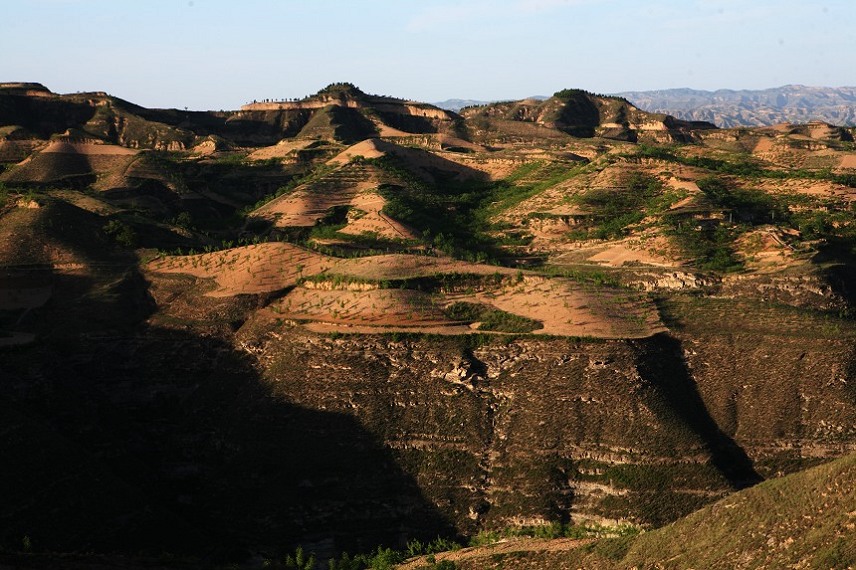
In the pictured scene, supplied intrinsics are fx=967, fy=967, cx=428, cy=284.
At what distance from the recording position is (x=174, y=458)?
34.4m

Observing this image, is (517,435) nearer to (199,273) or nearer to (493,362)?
(493,362)

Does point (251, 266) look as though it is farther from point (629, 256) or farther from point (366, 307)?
point (629, 256)

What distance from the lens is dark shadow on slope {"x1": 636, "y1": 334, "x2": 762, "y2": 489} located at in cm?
3191

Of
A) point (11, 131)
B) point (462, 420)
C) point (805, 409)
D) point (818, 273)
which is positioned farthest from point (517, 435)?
point (11, 131)

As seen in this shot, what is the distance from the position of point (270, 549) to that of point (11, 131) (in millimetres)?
69223

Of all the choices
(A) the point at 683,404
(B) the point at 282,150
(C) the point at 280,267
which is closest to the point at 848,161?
(B) the point at 282,150

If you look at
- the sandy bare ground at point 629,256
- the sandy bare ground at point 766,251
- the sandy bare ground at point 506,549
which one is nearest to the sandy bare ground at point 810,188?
the sandy bare ground at point 766,251

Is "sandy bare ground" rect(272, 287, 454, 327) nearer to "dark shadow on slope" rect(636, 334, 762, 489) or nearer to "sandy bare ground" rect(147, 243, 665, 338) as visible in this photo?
"sandy bare ground" rect(147, 243, 665, 338)

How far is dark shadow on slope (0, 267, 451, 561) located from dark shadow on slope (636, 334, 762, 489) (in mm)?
9197

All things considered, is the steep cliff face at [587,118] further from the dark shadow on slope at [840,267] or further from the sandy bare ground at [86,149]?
the dark shadow on slope at [840,267]

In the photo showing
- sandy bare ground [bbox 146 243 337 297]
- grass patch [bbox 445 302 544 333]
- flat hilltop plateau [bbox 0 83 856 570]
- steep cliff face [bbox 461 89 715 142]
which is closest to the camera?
flat hilltop plateau [bbox 0 83 856 570]

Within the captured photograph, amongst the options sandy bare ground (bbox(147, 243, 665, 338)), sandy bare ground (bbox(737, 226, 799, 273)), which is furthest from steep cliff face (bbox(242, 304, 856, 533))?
sandy bare ground (bbox(737, 226, 799, 273))

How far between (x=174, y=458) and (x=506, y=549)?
13.6 metres

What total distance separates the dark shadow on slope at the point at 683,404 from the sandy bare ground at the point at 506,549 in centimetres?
735
